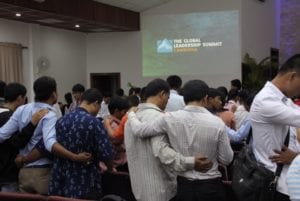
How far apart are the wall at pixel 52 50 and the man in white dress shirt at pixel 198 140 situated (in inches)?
377

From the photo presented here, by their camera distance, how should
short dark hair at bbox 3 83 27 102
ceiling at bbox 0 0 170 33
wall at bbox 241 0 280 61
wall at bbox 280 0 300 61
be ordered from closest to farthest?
short dark hair at bbox 3 83 27 102, ceiling at bbox 0 0 170 33, wall at bbox 241 0 280 61, wall at bbox 280 0 300 61

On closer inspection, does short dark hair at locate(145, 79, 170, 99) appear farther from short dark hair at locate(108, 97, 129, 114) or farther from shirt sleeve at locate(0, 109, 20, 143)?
short dark hair at locate(108, 97, 129, 114)

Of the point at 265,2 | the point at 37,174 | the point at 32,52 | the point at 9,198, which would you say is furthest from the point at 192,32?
the point at 9,198

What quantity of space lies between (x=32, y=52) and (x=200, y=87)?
10138 mm

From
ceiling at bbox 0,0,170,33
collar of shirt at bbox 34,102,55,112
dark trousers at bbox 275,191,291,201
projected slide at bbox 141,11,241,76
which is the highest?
ceiling at bbox 0,0,170,33

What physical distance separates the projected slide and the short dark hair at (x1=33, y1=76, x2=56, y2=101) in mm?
10407

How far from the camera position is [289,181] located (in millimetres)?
1758

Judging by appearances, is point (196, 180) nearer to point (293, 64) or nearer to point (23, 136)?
point (293, 64)

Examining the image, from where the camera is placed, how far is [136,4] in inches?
532

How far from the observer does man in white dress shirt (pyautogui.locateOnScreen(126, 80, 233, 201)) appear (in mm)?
2949

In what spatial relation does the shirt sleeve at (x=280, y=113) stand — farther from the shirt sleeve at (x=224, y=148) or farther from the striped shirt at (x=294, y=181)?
the striped shirt at (x=294, y=181)

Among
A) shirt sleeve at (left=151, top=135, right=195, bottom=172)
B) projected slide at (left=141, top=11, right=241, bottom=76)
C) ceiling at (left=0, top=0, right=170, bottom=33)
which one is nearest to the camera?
shirt sleeve at (left=151, top=135, right=195, bottom=172)

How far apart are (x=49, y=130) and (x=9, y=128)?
0.31 m

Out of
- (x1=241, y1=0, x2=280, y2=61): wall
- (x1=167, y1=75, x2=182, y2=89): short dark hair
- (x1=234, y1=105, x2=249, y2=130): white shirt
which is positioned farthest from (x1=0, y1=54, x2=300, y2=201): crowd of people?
(x1=241, y1=0, x2=280, y2=61): wall
